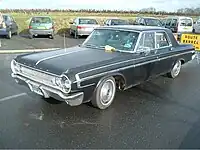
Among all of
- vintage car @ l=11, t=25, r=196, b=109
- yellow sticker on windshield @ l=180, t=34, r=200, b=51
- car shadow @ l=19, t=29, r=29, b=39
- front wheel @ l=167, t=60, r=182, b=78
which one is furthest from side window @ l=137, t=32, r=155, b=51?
car shadow @ l=19, t=29, r=29, b=39

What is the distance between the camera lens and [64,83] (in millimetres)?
4516

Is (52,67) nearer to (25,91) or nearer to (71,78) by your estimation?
(71,78)

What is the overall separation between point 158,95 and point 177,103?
0.63 metres

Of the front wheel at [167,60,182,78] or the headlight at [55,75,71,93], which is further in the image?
the front wheel at [167,60,182,78]

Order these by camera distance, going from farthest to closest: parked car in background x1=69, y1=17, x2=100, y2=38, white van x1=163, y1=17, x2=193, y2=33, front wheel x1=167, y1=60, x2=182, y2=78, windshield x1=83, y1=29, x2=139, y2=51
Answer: white van x1=163, y1=17, x2=193, y2=33 < parked car in background x1=69, y1=17, x2=100, y2=38 < front wheel x1=167, y1=60, x2=182, y2=78 < windshield x1=83, y1=29, x2=139, y2=51

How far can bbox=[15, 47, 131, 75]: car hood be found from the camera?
15.5 ft

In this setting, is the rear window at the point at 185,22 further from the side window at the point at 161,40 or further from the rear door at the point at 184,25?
the side window at the point at 161,40

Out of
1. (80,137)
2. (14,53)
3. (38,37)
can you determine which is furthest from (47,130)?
(38,37)

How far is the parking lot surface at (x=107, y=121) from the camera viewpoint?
3.94 m

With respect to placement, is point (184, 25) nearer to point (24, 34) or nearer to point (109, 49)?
point (24, 34)

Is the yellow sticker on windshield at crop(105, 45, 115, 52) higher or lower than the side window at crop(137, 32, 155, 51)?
lower

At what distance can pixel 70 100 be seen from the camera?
Result: 15.0 ft

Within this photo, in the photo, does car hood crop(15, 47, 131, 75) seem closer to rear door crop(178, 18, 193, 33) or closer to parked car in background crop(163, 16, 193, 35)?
parked car in background crop(163, 16, 193, 35)

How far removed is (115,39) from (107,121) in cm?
224
